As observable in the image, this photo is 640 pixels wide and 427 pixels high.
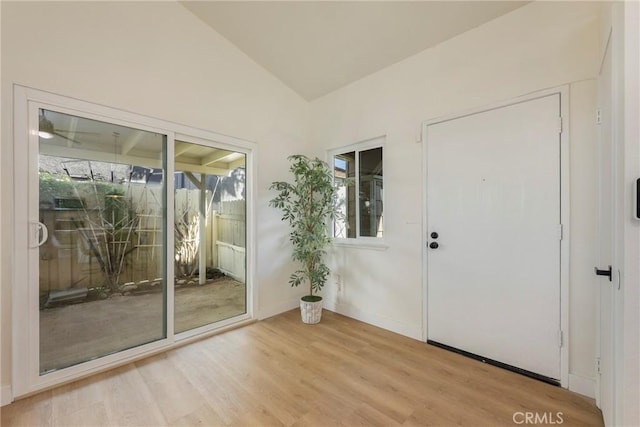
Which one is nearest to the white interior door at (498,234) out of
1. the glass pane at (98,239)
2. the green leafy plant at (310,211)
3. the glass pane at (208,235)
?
the green leafy plant at (310,211)

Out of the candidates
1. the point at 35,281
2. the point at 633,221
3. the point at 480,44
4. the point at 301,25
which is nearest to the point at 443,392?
the point at 633,221

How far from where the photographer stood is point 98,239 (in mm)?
2178

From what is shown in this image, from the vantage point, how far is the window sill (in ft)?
9.54

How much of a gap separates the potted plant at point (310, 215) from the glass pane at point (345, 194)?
0.20 meters

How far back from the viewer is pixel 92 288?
216cm

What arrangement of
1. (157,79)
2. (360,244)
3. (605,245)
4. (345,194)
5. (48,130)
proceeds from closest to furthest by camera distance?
(605,245)
(48,130)
(157,79)
(360,244)
(345,194)

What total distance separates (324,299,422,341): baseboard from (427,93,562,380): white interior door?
19cm

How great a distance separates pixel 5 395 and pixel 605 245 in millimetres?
3913

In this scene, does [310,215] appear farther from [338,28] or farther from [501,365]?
[501,365]

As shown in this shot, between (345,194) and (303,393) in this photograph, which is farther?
(345,194)

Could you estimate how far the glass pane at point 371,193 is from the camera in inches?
119

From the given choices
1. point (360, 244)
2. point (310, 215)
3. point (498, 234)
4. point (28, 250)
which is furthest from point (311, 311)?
point (28, 250)

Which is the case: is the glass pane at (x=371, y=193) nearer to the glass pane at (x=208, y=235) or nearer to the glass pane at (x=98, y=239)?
the glass pane at (x=208, y=235)

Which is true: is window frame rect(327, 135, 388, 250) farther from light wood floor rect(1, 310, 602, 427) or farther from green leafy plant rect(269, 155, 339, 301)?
light wood floor rect(1, 310, 602, 427)
